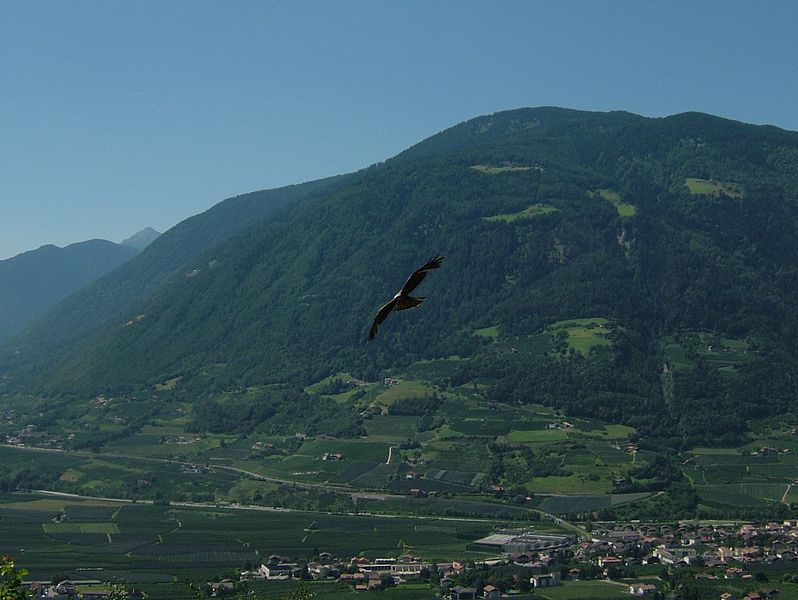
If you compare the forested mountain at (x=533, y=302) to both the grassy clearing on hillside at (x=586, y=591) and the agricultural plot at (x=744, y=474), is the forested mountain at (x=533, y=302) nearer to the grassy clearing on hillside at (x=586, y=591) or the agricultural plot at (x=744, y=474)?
the agricultural plot at (x=744, y=474)

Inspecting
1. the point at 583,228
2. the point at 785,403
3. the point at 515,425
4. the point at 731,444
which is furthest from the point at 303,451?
the point at 583,228

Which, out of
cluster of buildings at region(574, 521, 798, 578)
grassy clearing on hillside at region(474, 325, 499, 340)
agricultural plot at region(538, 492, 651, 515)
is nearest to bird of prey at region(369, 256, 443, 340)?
cluster of buildings at region(574, 521, 798, 578)

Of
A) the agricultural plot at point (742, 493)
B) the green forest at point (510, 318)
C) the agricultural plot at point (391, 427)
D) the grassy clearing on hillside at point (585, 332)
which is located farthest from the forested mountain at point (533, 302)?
the agricultural plot at point (742, 493)

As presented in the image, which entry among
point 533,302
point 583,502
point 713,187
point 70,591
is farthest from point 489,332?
point 70,591

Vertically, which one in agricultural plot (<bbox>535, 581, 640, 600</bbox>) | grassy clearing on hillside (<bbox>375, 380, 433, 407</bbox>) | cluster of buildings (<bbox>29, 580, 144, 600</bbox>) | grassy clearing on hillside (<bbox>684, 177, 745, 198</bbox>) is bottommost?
agricultural plot (<bbox>535, 581, 640, 600</bbox>)

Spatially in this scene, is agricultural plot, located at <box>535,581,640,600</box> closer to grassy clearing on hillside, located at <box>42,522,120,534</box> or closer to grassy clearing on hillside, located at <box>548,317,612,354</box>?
grassy clearing on hillside, located at <box>42,522,120,534</box>

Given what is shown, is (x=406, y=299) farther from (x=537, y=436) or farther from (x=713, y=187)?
(x=713, y=187)
